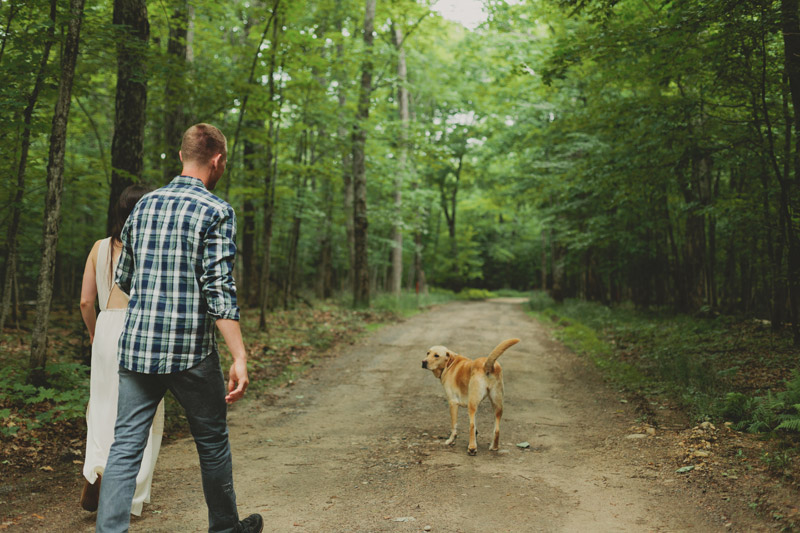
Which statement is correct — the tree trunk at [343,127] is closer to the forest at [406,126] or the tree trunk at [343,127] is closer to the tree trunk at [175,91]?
→ the forest at [406,126]

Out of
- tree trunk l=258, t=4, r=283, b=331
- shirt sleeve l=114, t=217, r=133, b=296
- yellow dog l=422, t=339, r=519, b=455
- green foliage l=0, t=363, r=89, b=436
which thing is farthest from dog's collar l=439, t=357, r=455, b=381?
tree trunk l=258, t=4, r=283, b=331

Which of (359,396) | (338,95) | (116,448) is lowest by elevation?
(359,396)

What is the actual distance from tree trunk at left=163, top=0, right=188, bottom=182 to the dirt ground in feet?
17.7

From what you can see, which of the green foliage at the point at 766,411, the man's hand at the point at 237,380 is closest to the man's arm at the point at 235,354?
the man's hand at the point at 237,380

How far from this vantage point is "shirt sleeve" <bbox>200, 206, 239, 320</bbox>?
266 cm

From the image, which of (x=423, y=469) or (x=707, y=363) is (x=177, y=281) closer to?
(x=423, y=469)

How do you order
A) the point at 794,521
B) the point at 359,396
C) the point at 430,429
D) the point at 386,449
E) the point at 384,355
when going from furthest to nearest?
the point at 384,355 < the point at 359,396 < the point at 430,429 < the point at 386,449 < the point at 794,521

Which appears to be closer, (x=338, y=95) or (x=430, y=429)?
(x=430, y=429)

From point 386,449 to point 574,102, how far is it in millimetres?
17824

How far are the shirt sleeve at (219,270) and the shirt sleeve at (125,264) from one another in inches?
20.8

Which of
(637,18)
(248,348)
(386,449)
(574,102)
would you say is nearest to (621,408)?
(386,449)

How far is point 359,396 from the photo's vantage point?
790cm

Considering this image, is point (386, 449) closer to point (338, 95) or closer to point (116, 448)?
point (116, 448)

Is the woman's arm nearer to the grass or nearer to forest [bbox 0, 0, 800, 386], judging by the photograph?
forest [bbox 0, 0, 800, 386]
